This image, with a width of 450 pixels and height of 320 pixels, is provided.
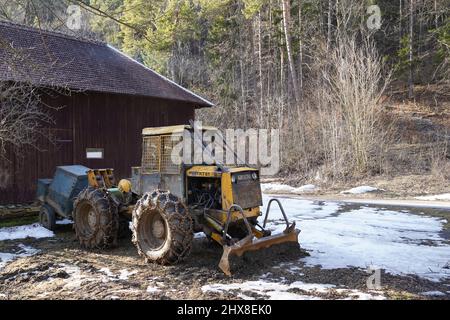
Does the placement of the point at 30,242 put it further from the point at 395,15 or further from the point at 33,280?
the point at 395,15

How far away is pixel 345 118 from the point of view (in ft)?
71.4

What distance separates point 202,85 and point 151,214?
29.5 m

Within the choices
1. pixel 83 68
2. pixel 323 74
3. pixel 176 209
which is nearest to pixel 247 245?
pixel 176 209

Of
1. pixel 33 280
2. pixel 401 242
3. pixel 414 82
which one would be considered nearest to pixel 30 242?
pixel 33 280

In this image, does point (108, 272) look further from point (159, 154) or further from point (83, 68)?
point (83, 68)

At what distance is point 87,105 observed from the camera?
1432cm

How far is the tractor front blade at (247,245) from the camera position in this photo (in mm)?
6566

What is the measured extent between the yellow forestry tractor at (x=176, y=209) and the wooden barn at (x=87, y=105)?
5086 millimetres

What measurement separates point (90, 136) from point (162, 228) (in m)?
8.24

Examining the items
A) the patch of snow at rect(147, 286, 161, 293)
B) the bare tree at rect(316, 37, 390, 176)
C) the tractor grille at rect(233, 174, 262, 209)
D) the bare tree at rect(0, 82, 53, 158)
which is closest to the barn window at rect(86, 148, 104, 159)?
the bare tree at rect(0, 82, 53, 158)

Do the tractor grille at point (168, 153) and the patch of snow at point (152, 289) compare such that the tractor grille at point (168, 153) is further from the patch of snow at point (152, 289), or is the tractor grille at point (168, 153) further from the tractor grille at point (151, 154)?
the patch of snow at point (152, 289)

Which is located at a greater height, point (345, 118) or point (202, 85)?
point (202, 85)

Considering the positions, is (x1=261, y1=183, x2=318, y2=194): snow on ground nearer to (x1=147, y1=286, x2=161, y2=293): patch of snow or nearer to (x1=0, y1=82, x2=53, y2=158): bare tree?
(x1=0, y1=82, x2=53, y2=158): bare tree

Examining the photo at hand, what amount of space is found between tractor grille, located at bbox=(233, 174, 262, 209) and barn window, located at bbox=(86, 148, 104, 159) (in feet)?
28.1
